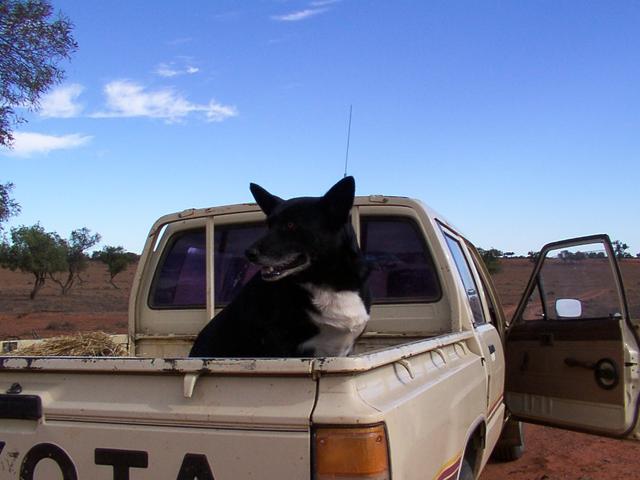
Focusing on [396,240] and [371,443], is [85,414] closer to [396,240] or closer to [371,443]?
[371,443]

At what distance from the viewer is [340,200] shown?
11.1 ft

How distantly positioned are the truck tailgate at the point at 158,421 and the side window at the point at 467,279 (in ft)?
8.71

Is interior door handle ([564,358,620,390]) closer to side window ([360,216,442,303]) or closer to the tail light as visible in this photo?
side window ([360,216,442,303])

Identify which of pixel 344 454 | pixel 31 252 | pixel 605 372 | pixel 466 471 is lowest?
pixel 466 471

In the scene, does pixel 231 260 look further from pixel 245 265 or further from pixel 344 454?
pixel 344 454

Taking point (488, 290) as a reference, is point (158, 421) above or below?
below

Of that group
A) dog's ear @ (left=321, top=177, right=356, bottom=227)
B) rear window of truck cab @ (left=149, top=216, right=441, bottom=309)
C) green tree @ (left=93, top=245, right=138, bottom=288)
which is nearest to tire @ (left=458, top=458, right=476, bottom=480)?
rear window of truck cab @ (left=149, top=216, right=441, bottom=309)

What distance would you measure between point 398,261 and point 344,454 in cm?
266

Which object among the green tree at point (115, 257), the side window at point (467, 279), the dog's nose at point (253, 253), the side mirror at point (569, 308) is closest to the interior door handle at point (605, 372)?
the side mirror at point (569, 308)

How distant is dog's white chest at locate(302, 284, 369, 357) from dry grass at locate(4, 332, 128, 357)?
2.16m

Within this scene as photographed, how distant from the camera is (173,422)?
2133mm

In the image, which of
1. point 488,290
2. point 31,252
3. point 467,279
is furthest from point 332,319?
point 31,252

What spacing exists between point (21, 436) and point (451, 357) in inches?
79.8

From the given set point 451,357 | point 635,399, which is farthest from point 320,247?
point 635,399
